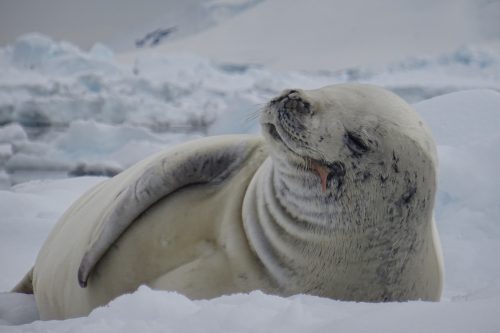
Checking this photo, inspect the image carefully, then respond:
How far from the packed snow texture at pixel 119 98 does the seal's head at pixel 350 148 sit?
381mm

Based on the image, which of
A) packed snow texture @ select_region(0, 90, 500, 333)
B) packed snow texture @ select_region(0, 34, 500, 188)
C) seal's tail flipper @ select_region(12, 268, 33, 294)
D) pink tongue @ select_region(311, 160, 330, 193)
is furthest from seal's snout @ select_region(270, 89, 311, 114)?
seal's tail flipper @ select_region(12, 268, 33, 294)

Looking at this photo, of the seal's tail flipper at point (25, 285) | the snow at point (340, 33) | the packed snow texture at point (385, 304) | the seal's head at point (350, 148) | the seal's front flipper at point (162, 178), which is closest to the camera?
the packed snow texture at point (385, 304)

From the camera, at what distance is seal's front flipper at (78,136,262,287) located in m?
2.20

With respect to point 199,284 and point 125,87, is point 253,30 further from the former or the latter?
point 199,284

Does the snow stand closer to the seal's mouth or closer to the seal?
the seal

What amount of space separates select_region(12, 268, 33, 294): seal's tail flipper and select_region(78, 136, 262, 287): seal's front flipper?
67 centimetres

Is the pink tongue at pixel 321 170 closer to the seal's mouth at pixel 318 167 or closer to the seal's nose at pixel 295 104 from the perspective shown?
the seal's mouth at pixel 318 167

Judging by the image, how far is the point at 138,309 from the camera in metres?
1.27

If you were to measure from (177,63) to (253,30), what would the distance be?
38304mm

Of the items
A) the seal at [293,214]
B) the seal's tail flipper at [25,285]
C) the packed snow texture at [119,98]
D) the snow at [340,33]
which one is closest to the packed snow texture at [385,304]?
the seal's tail flipper at [25,285]

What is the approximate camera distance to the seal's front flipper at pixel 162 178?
2197mm

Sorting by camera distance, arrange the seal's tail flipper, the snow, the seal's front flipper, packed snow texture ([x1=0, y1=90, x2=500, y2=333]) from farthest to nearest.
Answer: the snow < the seal's tail flipper < the seal's front flipper < packed snow texture ([x1=0, y1=90, x2=500, y2=333])

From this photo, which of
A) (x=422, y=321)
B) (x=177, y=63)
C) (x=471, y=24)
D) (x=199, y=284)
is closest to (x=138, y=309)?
(x=422, y=321)

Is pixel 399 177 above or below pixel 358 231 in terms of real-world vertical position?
above
